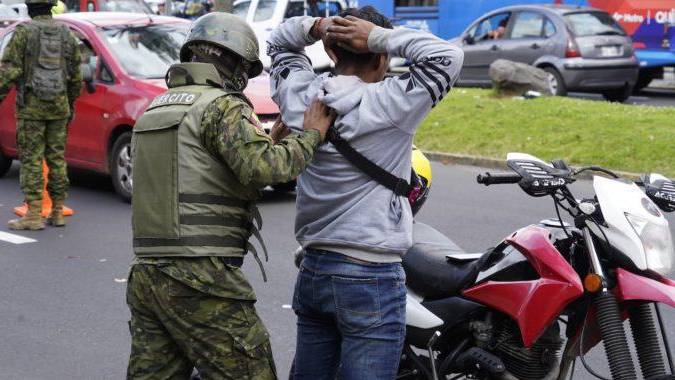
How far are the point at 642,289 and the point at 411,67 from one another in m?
1.09

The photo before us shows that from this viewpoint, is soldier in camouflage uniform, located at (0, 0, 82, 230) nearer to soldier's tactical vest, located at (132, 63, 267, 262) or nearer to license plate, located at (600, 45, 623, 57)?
soldier's tactical vest, located at (132, 63, 267, 262)

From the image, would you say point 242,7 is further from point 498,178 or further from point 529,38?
point 498,178

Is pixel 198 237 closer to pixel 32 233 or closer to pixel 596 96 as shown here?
pixel 32 233

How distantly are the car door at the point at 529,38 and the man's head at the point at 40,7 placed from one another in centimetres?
983

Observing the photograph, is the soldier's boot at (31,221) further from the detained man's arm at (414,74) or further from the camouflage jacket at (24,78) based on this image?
the detained man's arm at (414,74)

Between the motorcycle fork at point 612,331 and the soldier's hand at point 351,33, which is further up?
the soldier's hand at point 351,33

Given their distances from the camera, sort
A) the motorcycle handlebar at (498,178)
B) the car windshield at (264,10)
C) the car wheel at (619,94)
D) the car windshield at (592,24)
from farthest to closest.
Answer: the car windshield at (264,10)
the car wheel at (619,94)
the car windshield at (592,24)
the motorcycle handlebar at (498,178)

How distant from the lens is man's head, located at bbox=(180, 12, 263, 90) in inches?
130

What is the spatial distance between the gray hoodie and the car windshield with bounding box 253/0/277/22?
18.0m

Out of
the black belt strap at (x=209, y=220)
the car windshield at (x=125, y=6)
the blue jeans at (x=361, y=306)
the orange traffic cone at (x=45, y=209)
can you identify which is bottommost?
the car windshield at (x=125, y=6)

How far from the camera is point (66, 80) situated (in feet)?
28.6

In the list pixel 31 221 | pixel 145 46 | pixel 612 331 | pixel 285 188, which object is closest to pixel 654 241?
pixel 612 331

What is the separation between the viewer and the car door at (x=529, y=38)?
55.4 feet

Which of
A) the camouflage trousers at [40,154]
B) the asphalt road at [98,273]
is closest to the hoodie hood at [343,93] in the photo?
the asphalt road at [98,273]
